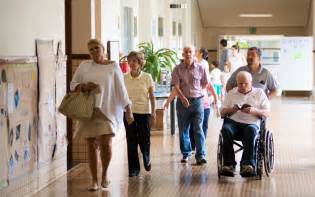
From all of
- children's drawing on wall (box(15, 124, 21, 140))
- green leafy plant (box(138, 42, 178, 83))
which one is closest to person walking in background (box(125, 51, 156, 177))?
children's drawing on wall (box(15, 124, 21, 140))

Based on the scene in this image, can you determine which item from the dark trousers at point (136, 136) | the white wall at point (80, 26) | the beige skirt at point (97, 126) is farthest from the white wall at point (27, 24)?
the dark trousers at point (136, 136)

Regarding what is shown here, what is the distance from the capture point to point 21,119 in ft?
20.1

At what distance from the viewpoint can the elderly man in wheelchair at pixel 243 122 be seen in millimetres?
7219

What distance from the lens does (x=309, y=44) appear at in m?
20.3

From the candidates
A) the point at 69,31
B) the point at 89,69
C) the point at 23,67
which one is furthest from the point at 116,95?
the point at 69,31

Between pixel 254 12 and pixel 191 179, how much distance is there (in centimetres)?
1841

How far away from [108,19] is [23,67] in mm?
3444

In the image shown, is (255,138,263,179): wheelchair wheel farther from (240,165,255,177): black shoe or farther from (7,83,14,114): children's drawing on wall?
(7,83,14,114): children's drawing on wall

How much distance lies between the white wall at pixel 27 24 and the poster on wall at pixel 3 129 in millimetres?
211

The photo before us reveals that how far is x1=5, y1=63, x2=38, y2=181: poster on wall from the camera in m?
5.80

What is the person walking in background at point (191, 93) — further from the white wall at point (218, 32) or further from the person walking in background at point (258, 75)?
the white wall at point (218, 32)

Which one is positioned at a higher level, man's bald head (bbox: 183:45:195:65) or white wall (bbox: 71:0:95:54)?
white wall (bbox: 71:0:95:54)

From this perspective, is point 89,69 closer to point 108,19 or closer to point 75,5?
point 75,5

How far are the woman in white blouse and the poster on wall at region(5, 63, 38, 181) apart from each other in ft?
1.35
